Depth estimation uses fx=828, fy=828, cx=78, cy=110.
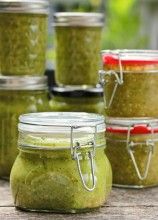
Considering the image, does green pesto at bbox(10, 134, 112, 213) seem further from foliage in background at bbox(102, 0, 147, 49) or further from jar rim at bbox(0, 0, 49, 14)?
foliage in background at bbox(102, 0, 147, 49)

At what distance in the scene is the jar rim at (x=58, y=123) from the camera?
1.51m

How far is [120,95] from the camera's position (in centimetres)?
175

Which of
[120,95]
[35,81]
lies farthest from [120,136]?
[35,81]

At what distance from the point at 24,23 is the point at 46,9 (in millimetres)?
68

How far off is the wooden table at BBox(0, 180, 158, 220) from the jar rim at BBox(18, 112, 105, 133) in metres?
0.15

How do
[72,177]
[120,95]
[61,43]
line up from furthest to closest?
[61,43] → [120,95] → [72,177]

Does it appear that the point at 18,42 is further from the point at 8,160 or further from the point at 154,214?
the point at 154,214

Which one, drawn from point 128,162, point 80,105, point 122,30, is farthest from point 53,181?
point 122,30

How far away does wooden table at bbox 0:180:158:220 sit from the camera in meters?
1.49

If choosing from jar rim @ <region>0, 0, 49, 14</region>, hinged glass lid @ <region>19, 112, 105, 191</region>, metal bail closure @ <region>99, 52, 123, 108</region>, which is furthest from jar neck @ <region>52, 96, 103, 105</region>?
hinged glass lid @ <region>19, 112, 105, 191</region>

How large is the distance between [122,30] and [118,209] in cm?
361

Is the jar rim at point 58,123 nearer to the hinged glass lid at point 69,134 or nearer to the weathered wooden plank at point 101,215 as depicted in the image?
the hinged glass lid at point 69,134

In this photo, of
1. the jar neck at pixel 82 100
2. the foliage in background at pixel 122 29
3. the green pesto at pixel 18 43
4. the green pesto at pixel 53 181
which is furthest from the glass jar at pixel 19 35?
the foliage in background at pixel 122 29

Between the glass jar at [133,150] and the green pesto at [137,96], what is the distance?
0.02 metres
